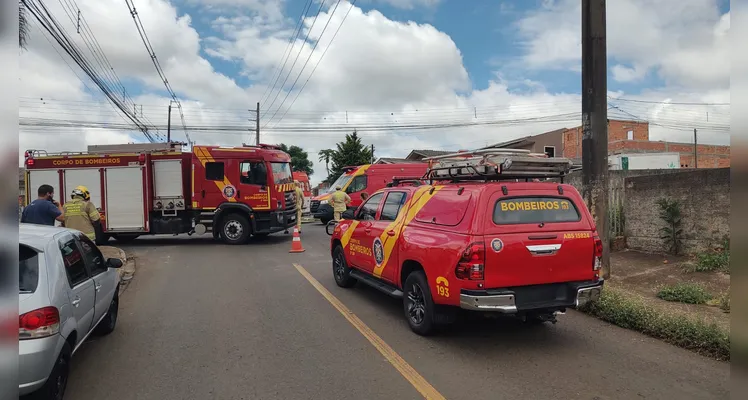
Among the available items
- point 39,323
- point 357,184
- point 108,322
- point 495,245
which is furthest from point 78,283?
point 357,184

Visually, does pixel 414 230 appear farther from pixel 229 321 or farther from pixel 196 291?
pixel 196 291

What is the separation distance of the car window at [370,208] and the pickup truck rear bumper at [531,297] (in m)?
2.78

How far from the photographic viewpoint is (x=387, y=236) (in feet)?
21.3

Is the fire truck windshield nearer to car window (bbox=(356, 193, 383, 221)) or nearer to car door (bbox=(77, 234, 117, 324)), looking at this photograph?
car window (bbox=(356, 193, 383, 221))

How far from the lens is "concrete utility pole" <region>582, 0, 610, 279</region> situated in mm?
7691

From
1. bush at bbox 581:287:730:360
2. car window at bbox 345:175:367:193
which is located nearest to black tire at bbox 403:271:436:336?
bush at bbox 581:287:730:360

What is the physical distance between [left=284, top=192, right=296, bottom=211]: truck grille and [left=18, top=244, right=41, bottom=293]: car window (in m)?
11.6

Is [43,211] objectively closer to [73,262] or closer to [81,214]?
[81,214]

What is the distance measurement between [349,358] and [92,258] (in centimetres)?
303

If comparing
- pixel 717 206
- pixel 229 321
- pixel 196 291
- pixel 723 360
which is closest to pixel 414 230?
pixel 229 321

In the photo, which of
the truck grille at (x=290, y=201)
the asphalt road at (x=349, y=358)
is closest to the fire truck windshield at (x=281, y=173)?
the truck grille at (x=290, y=201)

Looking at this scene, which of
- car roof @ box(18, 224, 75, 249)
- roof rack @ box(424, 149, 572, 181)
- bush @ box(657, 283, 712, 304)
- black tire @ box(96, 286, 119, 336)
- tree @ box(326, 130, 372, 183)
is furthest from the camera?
tree @ box(326, 130, 372, 183)

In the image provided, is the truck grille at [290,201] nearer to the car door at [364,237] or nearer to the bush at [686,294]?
the car door at [364,237]

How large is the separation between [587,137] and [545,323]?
11.2 feet
